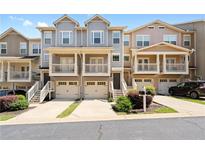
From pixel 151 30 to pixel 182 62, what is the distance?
5.91m

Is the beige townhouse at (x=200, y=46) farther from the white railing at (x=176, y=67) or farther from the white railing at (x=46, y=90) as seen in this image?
the white railing at (x=46, y=90)

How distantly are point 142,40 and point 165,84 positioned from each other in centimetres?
660

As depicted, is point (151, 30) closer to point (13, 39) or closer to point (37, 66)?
point (37, 66)

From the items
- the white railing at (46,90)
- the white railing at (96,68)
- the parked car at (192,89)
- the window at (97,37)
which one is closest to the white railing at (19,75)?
the white railing at (46,90)

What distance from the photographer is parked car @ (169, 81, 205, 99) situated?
68.9ft

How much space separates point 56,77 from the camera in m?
24.3

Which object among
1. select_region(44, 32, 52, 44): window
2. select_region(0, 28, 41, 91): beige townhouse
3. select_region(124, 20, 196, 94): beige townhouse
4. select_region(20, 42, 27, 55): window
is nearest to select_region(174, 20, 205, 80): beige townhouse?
select_region(124, 20, 196, 94): beige townhouse

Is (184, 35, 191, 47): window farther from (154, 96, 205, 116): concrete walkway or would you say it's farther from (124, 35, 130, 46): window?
(154, 96, 205, 116): concrete walkway

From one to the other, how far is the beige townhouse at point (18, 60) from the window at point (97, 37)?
785 cm

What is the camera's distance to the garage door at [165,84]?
2742 centimetres

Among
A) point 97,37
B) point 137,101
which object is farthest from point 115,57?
point 137,101

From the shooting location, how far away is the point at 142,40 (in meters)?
28.9

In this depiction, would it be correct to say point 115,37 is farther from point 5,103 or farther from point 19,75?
point 5,103

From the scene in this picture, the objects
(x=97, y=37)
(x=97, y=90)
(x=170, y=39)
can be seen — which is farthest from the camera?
(x=170, y=39)
